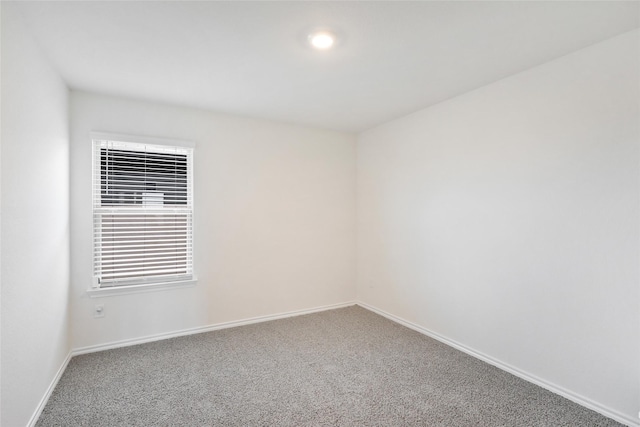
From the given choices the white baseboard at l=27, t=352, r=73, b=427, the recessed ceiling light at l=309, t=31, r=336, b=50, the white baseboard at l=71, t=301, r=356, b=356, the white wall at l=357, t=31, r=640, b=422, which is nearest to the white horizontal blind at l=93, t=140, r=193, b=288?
the white baseboard at l=71, t=301, r=356, b=356

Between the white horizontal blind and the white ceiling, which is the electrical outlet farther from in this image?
the white ceiling

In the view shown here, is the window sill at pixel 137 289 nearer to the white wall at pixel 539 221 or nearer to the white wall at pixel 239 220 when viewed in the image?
the white wall at pixel 239 220

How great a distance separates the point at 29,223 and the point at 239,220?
2.05 meters

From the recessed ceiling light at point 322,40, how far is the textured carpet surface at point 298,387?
254 cm

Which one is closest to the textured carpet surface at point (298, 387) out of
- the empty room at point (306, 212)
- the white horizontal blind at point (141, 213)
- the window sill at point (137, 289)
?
the empty room at point (306, 212)

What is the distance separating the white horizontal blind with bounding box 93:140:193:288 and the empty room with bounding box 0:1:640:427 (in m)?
0.02

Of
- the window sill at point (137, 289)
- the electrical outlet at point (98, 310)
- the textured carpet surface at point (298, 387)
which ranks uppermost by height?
the window sill at point (137, 289)

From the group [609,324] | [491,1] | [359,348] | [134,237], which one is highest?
[491,1]

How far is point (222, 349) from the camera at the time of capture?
3.21m

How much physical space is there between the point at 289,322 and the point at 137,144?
2656 mm

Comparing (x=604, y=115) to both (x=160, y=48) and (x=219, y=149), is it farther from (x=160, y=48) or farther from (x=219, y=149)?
(x=219, y=149)

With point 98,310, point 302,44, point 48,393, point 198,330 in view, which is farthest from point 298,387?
point 302,44

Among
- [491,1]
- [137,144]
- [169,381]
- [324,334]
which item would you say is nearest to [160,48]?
[137,144]

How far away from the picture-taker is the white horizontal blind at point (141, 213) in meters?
3.22
